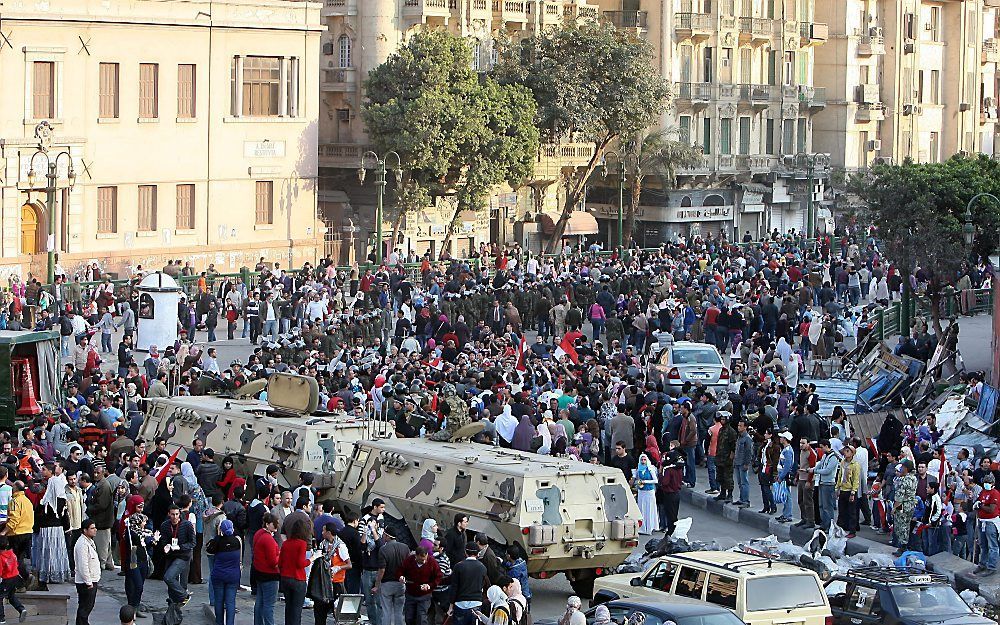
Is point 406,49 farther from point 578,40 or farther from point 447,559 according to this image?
point 447,559

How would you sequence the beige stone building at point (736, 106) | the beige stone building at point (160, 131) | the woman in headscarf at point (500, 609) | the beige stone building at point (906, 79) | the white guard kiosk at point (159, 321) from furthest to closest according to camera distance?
the beige stone building at point (906, 79) → the beige stone building at point (736, 106) → the beige stone building at point (160, 131) → the white guard kiosk at point (159, 321) → the woman in headscarf at point (500, 609)

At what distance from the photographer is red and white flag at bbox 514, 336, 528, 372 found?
33.0 metres

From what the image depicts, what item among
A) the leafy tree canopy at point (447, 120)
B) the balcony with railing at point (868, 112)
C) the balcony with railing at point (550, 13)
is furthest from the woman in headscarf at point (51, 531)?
the balcony with railing at point (868, 112)

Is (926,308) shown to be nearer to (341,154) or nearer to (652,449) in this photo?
(341,154)

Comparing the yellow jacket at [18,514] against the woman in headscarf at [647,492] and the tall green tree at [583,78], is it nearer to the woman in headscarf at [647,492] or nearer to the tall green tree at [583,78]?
the woman in headscarf at [647,492]

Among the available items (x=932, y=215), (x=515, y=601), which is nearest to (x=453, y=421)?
(x=515, y=601)

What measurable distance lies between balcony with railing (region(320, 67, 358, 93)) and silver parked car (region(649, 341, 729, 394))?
91.4 ft

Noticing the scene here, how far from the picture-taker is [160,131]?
54.4 meters

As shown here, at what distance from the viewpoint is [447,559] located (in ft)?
61.9

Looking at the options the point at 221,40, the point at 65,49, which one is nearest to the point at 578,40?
the point at 221,40

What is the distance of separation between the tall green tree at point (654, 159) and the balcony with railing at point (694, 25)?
4.47 metres

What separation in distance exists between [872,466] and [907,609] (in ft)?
26.0

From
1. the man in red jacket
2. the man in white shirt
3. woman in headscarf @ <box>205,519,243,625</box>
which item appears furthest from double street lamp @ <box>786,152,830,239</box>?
the man in white shirt

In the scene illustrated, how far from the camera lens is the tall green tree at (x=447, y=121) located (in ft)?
188
